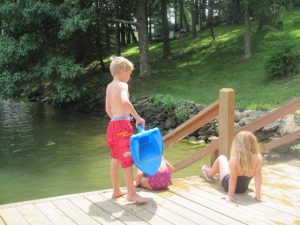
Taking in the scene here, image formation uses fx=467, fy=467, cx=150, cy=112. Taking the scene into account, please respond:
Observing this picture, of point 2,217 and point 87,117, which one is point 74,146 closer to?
point 87,117

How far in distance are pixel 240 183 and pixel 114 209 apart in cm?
152

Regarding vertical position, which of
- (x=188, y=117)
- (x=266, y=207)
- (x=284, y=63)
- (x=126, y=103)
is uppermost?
(x=126, y=103)

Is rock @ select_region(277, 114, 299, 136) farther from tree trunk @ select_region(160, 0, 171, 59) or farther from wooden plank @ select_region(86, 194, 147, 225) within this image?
tree trunk @ select_region(160, 0, 171, 59)

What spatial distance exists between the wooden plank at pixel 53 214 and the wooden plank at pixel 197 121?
222 cm

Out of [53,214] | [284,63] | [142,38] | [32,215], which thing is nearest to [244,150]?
[53,214]

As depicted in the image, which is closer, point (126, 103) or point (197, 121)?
point (126, 103)

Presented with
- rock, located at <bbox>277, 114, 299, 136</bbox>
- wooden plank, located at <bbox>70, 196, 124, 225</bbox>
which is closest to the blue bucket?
wooden plank, located at <bbox>70, 196, 124, 225</bbox>

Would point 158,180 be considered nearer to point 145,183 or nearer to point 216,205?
point 145,183

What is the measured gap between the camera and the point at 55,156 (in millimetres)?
12891

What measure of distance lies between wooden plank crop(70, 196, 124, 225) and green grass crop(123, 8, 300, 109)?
332 inches

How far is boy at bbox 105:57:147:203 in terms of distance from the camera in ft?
16.4

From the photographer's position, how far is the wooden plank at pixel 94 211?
474 centimetres

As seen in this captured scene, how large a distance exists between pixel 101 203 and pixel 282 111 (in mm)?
2713

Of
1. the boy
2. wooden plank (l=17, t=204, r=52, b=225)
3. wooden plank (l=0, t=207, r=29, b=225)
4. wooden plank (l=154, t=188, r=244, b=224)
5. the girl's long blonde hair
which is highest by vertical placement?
the boy
